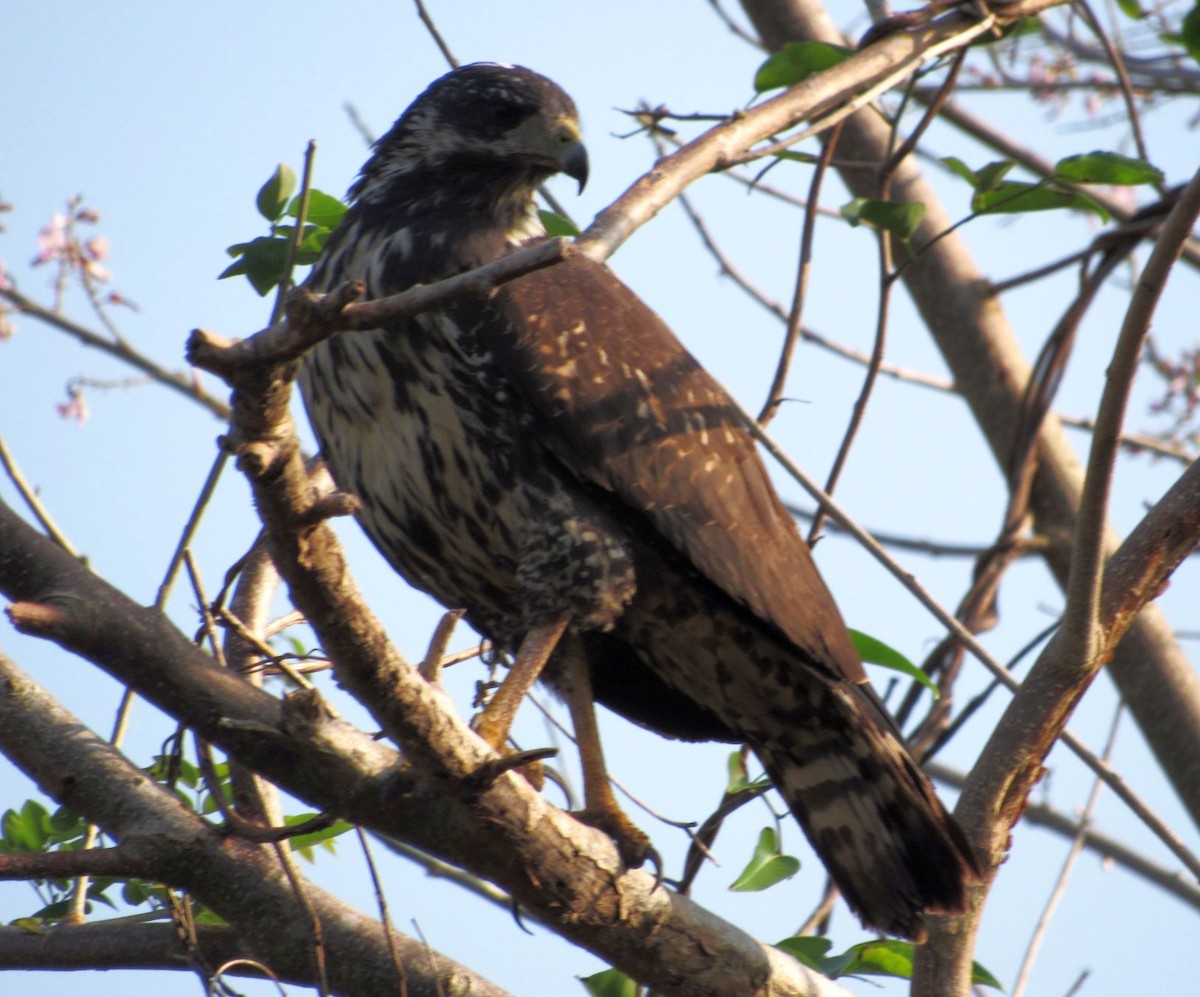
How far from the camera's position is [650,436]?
321cm

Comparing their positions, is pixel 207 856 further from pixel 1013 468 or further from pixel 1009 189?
pixel 1013 468

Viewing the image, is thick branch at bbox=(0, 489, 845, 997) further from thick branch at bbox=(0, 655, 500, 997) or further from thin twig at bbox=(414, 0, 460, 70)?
thin twig at bbox=(414, 0, 460, 70)

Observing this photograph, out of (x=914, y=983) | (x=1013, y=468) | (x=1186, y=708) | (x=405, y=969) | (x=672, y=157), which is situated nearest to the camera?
(x=405, y=969)

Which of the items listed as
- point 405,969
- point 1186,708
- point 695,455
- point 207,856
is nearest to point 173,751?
point 207,856

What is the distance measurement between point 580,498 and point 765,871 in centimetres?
90

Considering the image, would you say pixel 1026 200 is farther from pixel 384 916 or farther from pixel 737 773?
pixel 384 916

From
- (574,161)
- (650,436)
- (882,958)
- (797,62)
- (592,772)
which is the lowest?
(882,958)

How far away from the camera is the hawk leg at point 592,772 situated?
305cm

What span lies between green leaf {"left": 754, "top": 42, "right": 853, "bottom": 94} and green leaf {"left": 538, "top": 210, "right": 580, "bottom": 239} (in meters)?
0.59

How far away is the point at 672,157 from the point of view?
10.9 feet

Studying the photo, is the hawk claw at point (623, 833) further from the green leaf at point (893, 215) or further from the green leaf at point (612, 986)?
the green leaf at point (893, 215)

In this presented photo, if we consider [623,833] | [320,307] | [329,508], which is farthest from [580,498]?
[320,307]

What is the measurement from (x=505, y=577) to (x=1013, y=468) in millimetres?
2146

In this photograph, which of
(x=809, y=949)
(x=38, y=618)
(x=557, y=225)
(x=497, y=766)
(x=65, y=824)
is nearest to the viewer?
(x=38, y=618)
